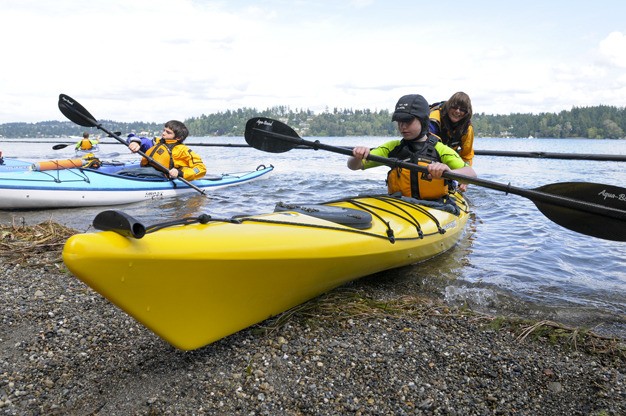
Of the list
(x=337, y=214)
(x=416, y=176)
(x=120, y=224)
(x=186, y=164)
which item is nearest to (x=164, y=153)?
(x=186, y=164)

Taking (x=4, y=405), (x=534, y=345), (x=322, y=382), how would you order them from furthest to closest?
(x=534, y=345) < (x=322, y=382) < (x=4, y=405)

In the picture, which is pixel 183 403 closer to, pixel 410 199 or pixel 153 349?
pixel 153 349

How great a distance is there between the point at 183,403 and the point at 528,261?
475cm

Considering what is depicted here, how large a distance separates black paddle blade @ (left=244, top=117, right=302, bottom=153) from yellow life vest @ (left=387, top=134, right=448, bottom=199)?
4.02 ft

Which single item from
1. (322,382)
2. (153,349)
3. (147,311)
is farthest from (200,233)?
(322,382)

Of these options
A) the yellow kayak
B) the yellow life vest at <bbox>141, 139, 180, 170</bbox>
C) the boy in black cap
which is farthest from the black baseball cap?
the yellow life vest at <bbox>141, 139, 180, 170</bbox>

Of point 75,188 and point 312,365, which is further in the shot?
point 75,188

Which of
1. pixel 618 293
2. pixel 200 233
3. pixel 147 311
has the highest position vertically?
pixel 200 233

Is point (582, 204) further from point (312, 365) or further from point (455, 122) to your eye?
point (455, 122)

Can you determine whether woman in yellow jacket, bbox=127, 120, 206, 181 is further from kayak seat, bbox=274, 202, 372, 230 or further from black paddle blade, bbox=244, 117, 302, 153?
kayak seat, bbox=274, 202, 372, 230

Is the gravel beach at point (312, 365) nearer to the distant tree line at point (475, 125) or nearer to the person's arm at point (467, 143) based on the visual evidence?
the person's arm at point (467, 143)

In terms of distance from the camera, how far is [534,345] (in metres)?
3.08

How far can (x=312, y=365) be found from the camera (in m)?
2.65

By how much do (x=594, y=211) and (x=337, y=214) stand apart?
6.19 feet
